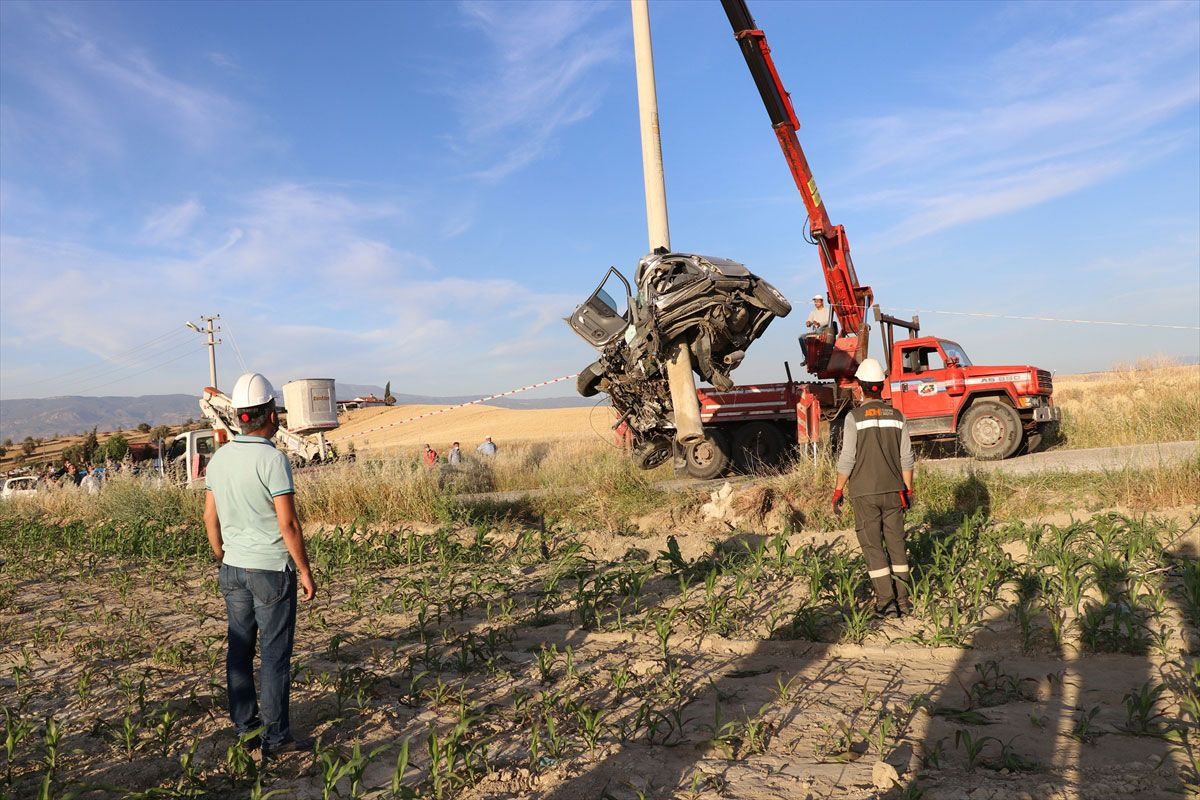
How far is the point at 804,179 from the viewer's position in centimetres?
1434

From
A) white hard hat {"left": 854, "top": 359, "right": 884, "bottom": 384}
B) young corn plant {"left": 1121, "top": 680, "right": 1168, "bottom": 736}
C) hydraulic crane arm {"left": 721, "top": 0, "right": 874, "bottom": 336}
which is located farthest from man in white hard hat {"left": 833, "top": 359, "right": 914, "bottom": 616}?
hydraulic crane arm {"left": 721, "top": 0, "right": 874, "bottom": 336}

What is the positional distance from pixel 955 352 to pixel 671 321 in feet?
19.4

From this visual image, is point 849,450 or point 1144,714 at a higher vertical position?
point 849,450

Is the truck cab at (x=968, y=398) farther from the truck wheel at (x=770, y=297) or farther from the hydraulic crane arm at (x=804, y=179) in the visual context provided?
the truck wheel at (x=770, y=297)

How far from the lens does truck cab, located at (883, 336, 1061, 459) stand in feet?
43.0


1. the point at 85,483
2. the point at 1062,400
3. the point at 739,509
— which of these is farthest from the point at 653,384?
the point at 1062,400

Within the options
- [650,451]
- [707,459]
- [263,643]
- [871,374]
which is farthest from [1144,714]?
[707,459]

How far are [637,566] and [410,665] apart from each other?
2642 millimetres

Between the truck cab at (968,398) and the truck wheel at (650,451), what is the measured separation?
368 centimetres

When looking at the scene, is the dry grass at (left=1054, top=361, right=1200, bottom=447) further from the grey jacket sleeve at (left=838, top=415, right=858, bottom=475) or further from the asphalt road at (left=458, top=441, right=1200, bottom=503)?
the grey jacket sleeve at (left=838, top=415, right=858, bottom=475)

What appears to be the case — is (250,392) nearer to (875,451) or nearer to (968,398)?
(875,451)

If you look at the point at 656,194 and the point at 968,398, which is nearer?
the point at 656,194

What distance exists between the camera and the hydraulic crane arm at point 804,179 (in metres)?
13.4

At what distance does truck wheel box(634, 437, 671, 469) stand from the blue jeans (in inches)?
377
